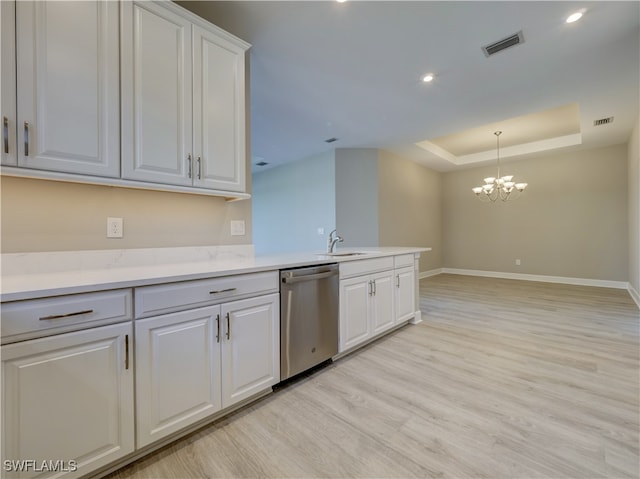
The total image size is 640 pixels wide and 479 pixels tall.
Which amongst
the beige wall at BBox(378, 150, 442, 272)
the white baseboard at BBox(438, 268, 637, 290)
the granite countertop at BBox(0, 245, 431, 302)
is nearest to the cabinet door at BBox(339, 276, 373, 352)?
the granite countertop at BBox(0, 245, 431, 302)

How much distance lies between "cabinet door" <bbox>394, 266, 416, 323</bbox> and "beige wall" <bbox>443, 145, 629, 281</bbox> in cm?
449

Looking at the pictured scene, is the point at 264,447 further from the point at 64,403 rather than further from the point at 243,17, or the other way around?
the point at 243,17

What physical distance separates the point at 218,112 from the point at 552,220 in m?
6.92

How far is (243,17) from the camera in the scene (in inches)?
80.9

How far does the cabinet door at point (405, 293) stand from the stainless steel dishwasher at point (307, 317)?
3.28 ft

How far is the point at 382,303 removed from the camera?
8.98 feet

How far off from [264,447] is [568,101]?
4807 millimetres

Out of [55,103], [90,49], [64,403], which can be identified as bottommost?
[64,403]

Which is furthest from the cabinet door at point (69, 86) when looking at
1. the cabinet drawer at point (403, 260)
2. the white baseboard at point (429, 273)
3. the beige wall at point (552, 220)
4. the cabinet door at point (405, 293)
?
the beige wall at point (552, 220)

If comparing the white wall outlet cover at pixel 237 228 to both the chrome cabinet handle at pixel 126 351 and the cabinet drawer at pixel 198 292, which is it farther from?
the chrome cabinet handle at pixel 126 351

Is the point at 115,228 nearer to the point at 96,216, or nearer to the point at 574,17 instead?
the point at 96,216

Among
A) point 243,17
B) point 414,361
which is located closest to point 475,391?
point 414,361

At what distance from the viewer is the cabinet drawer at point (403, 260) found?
9.59 feet

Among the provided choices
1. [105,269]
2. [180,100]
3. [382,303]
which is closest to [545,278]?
[382,303]
